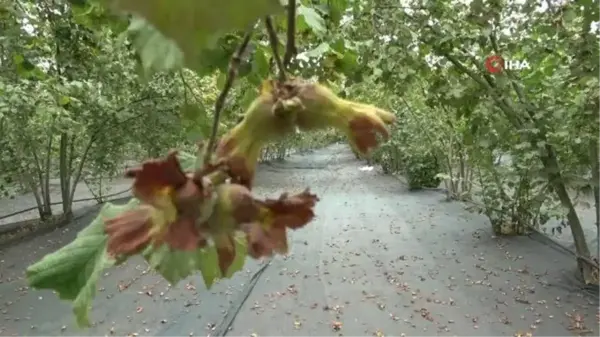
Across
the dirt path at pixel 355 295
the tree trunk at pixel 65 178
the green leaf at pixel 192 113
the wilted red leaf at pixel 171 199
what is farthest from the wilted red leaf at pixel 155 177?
the tree trunk at pixel 65 178

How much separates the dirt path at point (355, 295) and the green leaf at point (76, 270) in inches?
77.1

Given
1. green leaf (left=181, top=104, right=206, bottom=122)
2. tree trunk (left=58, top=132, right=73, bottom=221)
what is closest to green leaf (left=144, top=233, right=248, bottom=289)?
green leaf (left=181, top=104, right=206, bottom=122)

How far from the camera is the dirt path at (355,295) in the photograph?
3135 millimetres

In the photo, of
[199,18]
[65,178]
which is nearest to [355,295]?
[199,18]

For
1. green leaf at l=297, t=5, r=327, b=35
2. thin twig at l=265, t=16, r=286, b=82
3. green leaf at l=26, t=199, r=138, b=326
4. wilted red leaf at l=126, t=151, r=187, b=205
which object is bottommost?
green leaf at l=26, t=199, r=138, b=326

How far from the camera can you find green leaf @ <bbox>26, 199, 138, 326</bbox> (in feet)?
1.21

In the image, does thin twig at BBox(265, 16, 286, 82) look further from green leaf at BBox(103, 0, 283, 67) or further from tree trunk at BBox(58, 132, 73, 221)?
tree trunk at BBox(58, 132, 73, 221)

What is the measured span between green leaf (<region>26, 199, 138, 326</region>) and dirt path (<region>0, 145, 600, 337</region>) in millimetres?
1959

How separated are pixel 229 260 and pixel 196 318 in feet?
10.1

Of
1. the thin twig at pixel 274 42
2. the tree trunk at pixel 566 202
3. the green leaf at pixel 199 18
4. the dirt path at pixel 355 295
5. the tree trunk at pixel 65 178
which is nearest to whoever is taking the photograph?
the green leaf at pixel 199 18

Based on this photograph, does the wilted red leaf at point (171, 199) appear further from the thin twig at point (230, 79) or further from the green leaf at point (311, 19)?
the green leaf at point (311, 19)

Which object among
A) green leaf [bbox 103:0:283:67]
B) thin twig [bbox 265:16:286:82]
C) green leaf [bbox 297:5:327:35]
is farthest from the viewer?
green leaf [bbox 297:5:327:35]

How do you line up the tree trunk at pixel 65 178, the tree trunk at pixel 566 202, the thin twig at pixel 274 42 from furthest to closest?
the tree trunk at pixel 65 178 → the tree trunk at pixel 566 202 → the thin twig at pixel 274 42

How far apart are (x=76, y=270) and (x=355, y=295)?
3.37 m
